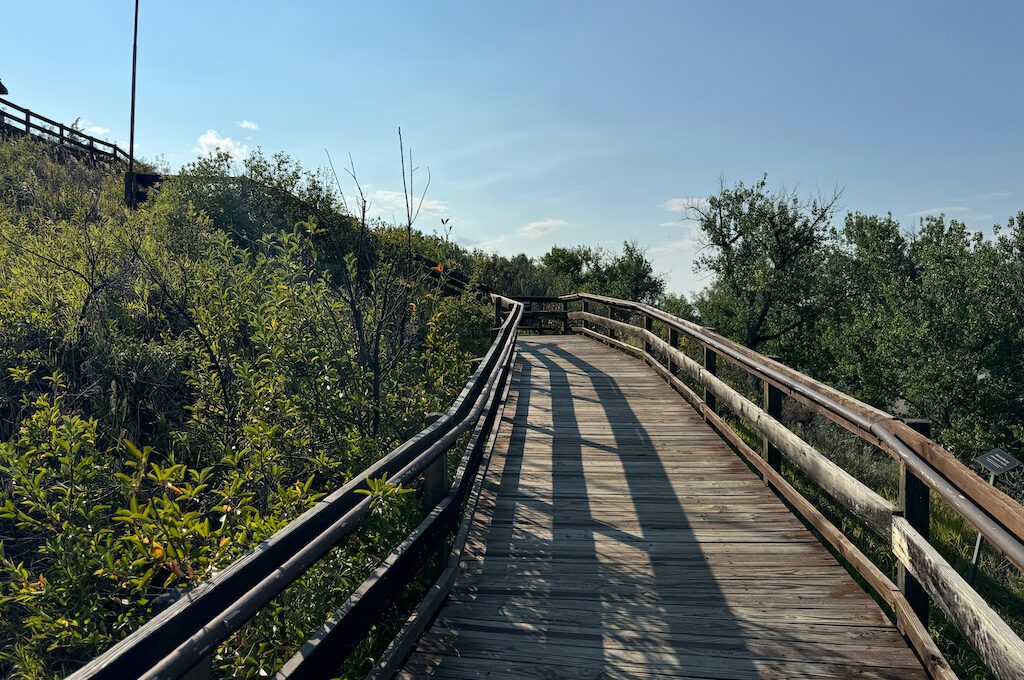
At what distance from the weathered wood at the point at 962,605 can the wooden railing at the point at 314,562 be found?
233cm

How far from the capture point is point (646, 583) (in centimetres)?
372

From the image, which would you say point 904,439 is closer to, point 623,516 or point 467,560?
point 623,516

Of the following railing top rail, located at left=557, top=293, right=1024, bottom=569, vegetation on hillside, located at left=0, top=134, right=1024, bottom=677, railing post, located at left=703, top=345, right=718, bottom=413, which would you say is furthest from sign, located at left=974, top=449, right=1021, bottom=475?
railing top rail, located at left=557, top=293, right=1024, bottom=569

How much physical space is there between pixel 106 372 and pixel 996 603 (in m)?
10.9

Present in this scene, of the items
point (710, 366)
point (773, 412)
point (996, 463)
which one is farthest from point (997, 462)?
point (773, 412)

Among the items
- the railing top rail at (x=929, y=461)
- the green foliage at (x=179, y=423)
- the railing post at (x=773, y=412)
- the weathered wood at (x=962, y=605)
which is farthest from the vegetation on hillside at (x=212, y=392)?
the weathered wood at (x=962, y=605)

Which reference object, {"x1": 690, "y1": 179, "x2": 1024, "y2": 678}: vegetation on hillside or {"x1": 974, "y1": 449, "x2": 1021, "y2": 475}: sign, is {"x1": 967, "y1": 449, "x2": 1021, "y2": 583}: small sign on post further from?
{"x1": 690, "y1": 179, "x2": 1024, "y2": 678}: vegetation on hillside

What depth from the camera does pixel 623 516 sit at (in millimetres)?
4793

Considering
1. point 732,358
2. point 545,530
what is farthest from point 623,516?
point 732,358

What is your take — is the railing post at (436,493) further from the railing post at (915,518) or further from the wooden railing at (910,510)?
the railing post at (915,518)

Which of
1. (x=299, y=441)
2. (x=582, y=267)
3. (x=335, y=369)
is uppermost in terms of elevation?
(x=582, y=267)

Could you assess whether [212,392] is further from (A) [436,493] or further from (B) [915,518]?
(B) [915,518]

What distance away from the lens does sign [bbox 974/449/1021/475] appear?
7414 millimetres

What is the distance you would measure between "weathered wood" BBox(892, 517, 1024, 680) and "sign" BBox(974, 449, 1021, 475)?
5.89 meters
